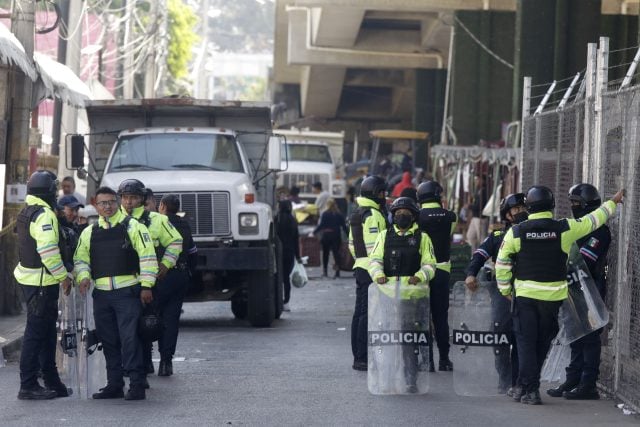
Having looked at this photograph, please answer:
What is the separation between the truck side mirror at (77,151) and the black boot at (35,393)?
6.78m

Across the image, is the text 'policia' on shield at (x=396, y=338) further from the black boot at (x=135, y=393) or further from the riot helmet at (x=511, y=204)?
the black boot at (x=135, y=393)

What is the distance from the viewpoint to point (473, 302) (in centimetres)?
1130

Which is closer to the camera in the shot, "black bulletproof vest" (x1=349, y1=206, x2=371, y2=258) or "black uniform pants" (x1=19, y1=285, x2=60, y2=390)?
"black uniform pants" (x1=19, y1=285, x2=60, y2=390)

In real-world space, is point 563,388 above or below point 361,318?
below

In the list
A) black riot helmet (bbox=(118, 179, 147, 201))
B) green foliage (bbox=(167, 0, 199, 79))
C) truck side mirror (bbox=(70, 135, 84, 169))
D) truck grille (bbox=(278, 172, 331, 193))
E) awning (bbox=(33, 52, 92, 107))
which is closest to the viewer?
black riot helmet (bbox=(118, 179, 147, 201))

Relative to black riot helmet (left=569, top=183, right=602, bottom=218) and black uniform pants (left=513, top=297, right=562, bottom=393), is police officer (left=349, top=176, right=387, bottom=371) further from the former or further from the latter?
black uniform pants (left=513, top=297, right=562, bottom=393)

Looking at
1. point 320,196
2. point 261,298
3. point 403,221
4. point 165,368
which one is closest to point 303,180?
point 320,196

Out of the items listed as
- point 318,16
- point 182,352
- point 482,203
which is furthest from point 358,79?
point 182,352

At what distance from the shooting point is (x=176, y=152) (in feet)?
58.9

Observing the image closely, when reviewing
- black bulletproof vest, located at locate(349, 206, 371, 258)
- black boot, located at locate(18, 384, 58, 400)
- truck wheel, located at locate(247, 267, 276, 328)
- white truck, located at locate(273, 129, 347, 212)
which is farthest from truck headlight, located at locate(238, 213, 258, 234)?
white truck, located at locate(273, 129, 347, 212)

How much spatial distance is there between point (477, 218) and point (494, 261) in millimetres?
12606

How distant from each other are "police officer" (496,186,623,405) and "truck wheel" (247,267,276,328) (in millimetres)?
6920

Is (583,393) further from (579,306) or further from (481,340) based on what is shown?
(481,340)

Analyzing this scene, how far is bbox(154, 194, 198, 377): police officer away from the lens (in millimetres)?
12703
